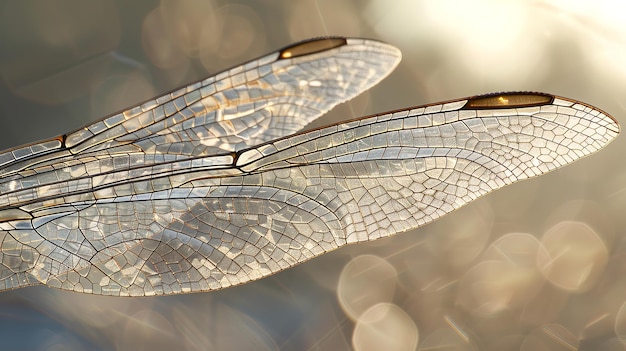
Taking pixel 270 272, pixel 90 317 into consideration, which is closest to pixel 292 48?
pixel 270 272

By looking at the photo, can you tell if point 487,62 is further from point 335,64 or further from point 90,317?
point 90,317

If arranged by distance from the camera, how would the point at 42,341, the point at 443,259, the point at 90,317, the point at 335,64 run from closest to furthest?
the point at 335,64 → the point at 42,341 → the point at 90,317 → the point at 443,259

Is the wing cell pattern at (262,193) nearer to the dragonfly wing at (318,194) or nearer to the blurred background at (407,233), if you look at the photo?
the dragonfly wing at (318,194)

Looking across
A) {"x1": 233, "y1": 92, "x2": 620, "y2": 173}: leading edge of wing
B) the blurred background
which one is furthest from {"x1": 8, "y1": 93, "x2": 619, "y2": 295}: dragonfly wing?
the blurred background

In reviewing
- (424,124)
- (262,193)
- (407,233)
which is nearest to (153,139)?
(262,193)

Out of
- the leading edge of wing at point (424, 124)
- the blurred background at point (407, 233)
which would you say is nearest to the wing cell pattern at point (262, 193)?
Answer: the leading edge of wing at point (424, 124)

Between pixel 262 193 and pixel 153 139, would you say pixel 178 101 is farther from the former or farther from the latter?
pixel 262 193
